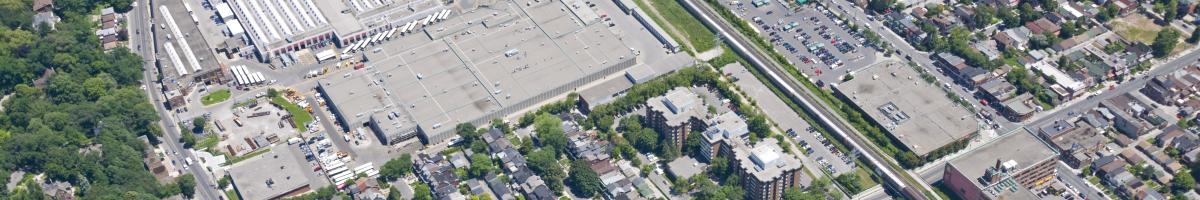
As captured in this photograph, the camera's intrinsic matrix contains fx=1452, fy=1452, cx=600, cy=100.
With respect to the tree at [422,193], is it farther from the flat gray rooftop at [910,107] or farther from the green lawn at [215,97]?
the flat gray rooftop at [910,107]

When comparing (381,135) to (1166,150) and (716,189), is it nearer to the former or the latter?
(716,189)

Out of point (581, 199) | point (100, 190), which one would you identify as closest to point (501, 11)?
point (581, 199)

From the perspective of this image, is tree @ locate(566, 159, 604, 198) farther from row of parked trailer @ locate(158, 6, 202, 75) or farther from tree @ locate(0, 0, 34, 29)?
tree @ locate(0, 0, 34, 29)

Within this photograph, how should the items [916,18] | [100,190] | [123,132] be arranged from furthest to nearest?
1. [916,18]
2. [123,132]
3. [100,190]

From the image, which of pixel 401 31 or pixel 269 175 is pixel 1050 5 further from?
pixel 269 175

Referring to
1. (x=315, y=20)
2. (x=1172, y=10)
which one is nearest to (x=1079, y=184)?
(x=1172, y=10)

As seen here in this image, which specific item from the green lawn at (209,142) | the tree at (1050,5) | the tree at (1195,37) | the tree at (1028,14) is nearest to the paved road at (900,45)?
the tree at (1028,14)

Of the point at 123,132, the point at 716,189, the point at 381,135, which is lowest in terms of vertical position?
the point at 716,189

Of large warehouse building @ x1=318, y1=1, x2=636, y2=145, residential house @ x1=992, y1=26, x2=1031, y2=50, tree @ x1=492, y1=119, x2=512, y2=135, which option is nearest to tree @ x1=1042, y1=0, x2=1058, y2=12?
residential house @ x1=992, y1=26, x2=1031, y2=50
